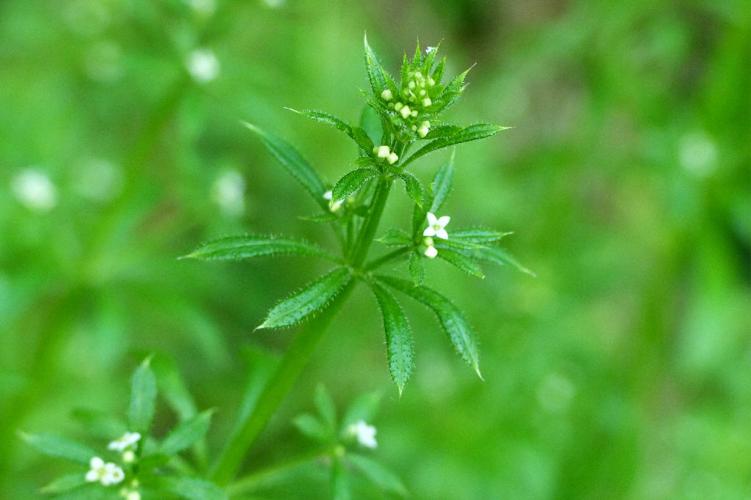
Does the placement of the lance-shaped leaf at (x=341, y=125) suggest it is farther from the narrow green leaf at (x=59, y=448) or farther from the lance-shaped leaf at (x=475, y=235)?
the narrow green leaf at (x=59, y=448)

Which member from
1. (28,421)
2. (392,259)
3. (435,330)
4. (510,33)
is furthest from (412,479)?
(510,33)

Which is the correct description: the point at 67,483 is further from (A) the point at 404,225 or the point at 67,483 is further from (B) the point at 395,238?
(A) the point at 404,225

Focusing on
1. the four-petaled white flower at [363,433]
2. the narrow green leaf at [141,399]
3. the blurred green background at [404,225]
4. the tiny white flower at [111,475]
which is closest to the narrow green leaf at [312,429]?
the four-petaled white flower at [363,433]

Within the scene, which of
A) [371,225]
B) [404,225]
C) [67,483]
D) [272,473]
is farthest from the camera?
[404,225]

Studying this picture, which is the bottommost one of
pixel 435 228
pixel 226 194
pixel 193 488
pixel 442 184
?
pixel 193 488

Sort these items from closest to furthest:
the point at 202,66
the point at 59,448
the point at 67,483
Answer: the point at 67,483 → the point at 59,448 → the point at 202,66

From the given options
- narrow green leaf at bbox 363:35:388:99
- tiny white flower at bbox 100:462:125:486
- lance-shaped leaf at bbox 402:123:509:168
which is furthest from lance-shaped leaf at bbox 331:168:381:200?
tiny white flower at bbox 100:462:125:486

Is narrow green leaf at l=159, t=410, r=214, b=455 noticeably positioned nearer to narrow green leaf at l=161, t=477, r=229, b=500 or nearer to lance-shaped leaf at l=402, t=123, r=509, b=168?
narrow green leaf at l=161, t=477, r=229, b=500

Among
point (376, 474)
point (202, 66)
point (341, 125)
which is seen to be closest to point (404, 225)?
point (202, 66)
